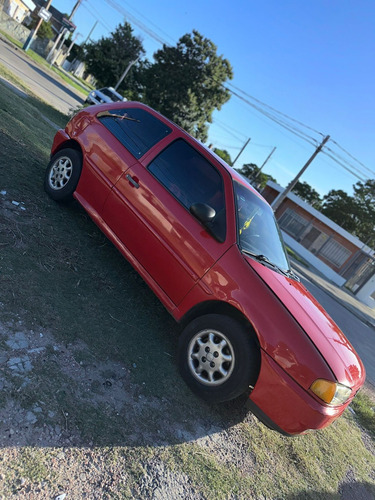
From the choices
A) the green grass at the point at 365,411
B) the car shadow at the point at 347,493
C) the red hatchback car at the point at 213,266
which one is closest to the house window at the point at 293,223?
the green grass at the point at 365,411

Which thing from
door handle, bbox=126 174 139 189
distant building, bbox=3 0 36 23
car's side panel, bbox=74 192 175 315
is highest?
distant building, bbox=3 0 36 23

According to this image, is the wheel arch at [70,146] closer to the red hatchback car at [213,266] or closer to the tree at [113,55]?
the red hatchback car at [213,266]

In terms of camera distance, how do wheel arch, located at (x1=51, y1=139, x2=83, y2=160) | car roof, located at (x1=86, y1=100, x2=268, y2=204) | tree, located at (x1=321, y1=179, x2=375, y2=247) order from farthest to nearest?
1. tree, located at (x1=321, y1=179, x2=375, y2=247)
2. wheel arch, located at (x1=51, y1=139, x2=83, y2=160)
3. car roof, located at (x1=86, y1=100, x2=268, y2=204)

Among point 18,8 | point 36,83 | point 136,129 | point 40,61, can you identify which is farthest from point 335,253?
point 18,8

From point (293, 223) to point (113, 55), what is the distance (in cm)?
2303

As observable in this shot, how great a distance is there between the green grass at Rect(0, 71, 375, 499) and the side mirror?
126 cm

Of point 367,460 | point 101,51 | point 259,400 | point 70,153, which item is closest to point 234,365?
point 259,400

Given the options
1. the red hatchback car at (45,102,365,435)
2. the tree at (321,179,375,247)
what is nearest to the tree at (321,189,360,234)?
the tree at (321,179,375,247)

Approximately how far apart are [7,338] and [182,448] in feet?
4.99

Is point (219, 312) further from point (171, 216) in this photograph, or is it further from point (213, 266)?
point (171, 216)

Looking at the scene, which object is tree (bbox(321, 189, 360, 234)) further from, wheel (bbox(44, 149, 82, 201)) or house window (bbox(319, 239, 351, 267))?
wheel (bbox(44, 149, 82, 201))

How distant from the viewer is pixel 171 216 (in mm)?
3604

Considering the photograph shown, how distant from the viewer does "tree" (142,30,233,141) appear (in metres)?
21.8

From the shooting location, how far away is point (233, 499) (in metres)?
2.61
